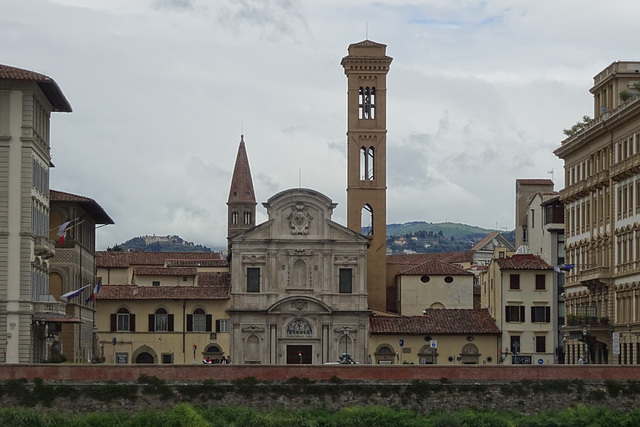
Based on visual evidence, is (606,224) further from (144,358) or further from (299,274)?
(144,358)

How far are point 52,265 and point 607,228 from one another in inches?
1212

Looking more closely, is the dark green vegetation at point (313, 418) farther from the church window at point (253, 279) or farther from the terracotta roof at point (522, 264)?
the church window at point (253, 279)

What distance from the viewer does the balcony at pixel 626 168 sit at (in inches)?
2965

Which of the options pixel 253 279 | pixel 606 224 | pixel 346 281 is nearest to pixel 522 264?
pixel 346 281

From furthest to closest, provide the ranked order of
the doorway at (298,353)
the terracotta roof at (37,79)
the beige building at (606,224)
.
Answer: the doorway at (298,353)
the beige building at (606,224)
the terracotta roof at (37,79)

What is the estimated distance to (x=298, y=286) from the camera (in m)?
105

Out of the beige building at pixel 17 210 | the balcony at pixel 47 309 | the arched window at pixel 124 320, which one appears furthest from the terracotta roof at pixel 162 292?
the beige building at pixel 17 210

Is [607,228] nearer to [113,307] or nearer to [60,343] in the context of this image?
→ [60,343]

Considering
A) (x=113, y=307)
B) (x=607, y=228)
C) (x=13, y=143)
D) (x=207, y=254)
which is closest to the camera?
(x=13, y=143)

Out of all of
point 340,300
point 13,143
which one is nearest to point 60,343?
point 13,143

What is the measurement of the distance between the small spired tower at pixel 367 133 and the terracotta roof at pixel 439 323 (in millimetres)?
12581

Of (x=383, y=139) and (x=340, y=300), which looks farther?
(x=383, y=139)

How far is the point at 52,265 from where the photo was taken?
8512cm

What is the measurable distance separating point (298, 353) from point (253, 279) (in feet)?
19.7
